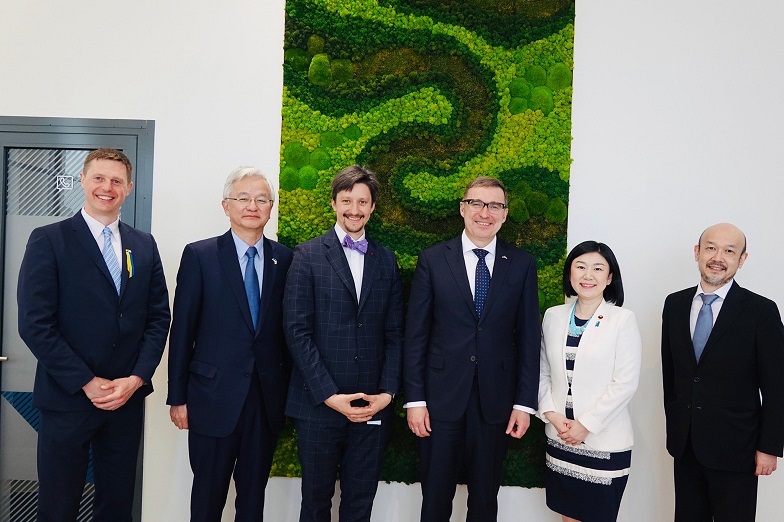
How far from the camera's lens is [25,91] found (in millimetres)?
2973

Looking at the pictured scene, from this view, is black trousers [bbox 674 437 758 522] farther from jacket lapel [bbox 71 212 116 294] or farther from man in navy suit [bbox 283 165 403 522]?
jacket lapel [bbox 71 212 116 294]

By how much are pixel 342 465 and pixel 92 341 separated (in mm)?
1237

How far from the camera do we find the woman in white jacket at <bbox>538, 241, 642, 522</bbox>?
2.34 meters

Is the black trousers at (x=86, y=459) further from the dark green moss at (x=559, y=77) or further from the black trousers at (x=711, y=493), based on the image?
the dark green moss at (x=559, y=77)

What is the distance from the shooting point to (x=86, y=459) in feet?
7.52

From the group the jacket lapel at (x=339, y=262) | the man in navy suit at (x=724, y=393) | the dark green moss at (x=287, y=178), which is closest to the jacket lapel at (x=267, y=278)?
the jacket lapel at (x=339, y=262)

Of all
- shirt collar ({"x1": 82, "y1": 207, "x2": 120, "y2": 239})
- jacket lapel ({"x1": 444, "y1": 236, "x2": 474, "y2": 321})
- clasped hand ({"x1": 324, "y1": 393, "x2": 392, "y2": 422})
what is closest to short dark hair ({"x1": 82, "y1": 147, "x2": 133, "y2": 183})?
shirt collar ({"x1": 82, "y1": 207, "x2": 120, "y2": 239})

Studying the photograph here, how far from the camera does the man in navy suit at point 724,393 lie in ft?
7.68

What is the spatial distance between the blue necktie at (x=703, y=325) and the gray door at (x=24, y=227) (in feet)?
9.87

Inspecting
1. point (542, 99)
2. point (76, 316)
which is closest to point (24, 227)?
point (76, 316)

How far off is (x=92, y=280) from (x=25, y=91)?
1489 millimetres

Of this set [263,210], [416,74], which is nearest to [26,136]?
[263,210]

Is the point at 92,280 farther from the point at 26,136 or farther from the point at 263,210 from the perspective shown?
the point at 26,136

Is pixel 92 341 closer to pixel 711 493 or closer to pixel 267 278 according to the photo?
pixel 267 278
